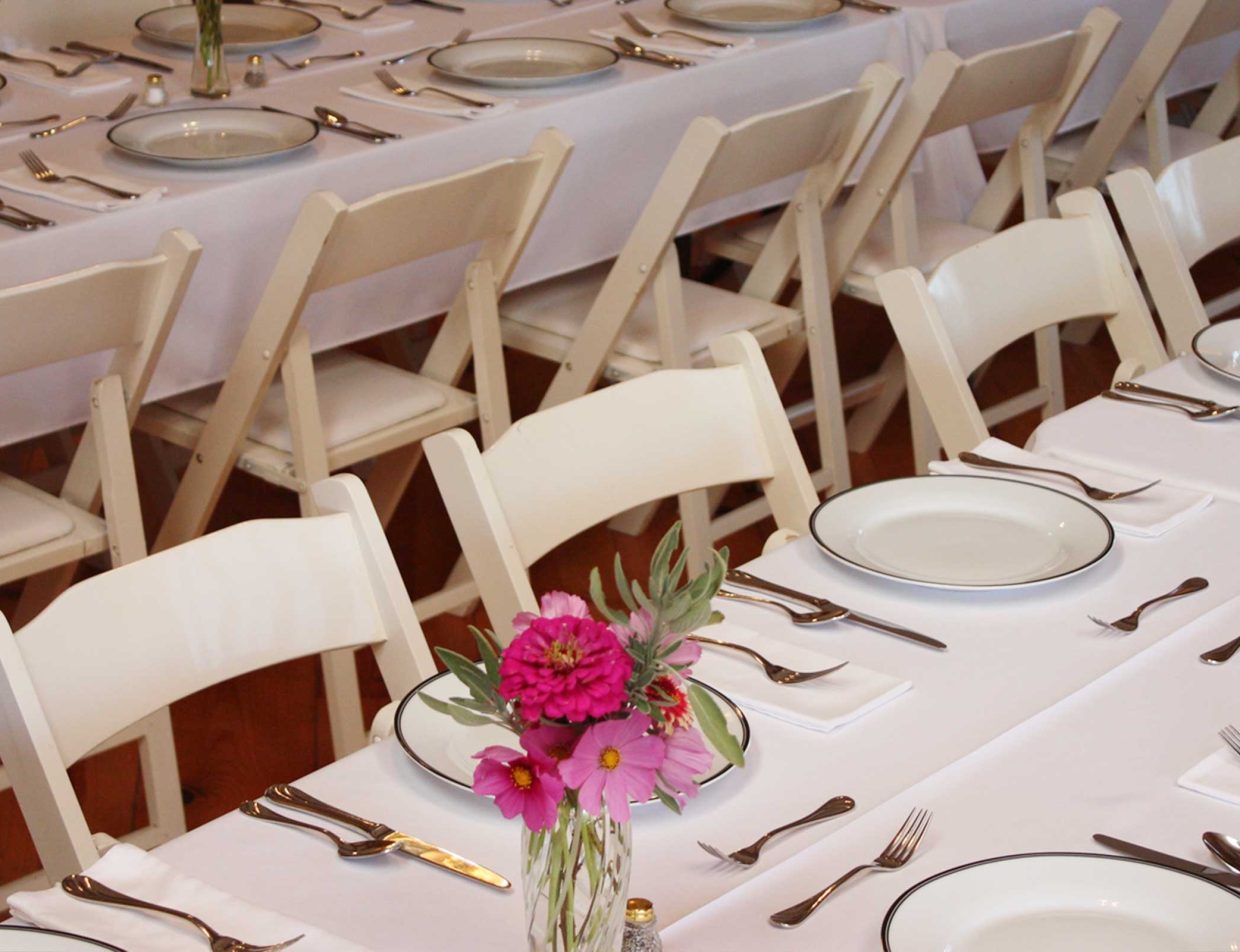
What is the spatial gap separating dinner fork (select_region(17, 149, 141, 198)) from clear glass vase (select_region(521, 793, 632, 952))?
1.69 metres

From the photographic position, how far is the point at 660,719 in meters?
0.82

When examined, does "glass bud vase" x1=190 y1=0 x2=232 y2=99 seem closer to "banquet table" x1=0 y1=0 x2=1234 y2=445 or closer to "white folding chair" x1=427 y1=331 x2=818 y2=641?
"banquet table" x1=0 y1=0 x2=1234 y2=445

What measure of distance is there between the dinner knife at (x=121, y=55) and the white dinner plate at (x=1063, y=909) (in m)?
2.47

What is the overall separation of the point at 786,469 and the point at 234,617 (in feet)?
2.12

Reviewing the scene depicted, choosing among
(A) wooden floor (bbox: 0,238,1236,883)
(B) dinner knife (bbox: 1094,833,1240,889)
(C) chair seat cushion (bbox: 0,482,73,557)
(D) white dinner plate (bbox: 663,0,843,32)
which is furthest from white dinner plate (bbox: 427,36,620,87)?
(B) dinner knife (bbox: 1094,833,1240,889)

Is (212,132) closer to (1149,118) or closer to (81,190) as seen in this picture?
(81,190)

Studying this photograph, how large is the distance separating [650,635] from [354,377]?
6.08ft

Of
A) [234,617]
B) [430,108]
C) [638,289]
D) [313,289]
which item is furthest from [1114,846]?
[430,108]

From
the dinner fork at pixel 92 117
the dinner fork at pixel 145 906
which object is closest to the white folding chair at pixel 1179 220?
the dinner fork at pixel 92 117

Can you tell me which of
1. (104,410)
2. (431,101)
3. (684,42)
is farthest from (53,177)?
(684,42)

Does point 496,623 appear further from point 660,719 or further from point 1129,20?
point 1129,20

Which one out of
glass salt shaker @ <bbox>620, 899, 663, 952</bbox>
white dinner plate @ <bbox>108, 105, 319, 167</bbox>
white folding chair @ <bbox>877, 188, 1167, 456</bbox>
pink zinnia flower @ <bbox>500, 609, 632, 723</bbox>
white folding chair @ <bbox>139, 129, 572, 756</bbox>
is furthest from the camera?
white dinner plate @ <bbox>108, 105, 319, 167</bbox>

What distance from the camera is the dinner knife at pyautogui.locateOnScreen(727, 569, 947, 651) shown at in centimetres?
134

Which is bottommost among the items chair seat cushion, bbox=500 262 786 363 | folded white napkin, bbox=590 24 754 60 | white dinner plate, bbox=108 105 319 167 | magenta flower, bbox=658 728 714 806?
chair seat cushion, bbox=500 262 786 363
